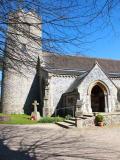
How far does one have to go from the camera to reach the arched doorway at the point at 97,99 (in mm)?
35250

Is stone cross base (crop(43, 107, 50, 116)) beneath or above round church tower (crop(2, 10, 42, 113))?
beneath

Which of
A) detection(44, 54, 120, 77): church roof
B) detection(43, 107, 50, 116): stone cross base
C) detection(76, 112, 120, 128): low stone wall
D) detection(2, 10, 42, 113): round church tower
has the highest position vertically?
detection(44, 54, 120, 77): church roof

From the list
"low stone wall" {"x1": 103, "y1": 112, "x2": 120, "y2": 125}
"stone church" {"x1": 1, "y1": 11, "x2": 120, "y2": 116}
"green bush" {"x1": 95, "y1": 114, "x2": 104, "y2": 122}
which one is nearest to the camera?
"green bush" {"x1": 95, "y1": 114, "x2": 104, "y2": 122}

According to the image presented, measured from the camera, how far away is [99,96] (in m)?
36.0

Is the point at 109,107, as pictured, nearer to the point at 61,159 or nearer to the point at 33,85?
the point at 33,85

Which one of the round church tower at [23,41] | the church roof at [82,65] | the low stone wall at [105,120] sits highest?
the church roof at [82,65]

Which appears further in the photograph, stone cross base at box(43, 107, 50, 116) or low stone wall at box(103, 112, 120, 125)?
stone cross base at box(43, 107, 50, 116)

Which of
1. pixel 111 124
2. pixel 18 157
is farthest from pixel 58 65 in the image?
pixel 18 157

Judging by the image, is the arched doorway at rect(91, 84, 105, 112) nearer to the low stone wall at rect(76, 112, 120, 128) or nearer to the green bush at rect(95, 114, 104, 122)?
the low stone wall at rect(76, 112, 120, 128)

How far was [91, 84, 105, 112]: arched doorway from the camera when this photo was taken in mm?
35250

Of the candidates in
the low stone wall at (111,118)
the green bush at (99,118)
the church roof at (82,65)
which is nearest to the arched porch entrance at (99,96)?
the church roof at (82,65)

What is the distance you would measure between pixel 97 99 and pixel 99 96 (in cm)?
56

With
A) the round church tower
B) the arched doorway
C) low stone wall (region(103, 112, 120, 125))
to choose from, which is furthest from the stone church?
the round church tower

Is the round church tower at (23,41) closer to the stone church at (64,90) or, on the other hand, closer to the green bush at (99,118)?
the green bush at (99,118)
